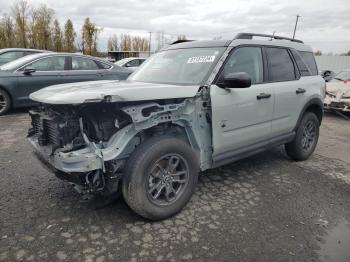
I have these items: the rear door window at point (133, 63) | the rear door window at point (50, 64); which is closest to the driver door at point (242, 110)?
the rear door window at point (50, 64)

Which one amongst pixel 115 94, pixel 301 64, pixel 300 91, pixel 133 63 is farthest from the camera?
pixel 133 63

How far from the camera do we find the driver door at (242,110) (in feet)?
11.2

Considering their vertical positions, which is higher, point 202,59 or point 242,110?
point 202,59

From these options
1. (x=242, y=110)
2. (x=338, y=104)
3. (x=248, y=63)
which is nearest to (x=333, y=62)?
(x=338, y=104)

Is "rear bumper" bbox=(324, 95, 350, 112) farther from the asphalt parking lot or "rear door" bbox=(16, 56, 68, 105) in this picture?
"rear door" bbox=(16, 56, 68, 105)

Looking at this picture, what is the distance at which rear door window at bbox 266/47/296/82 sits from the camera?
420 centimetres

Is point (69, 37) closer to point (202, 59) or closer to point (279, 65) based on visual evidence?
point (279, 65)

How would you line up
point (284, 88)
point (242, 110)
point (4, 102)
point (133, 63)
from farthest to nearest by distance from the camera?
1. point (133, 63)
2. point (4, 102)
3. point (284, 88)
4. point (242, 110)

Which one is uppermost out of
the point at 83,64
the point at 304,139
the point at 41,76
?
the point at 83,64

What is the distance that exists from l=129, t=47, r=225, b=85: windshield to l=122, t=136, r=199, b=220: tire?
0.87 meters

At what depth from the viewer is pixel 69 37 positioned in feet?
131

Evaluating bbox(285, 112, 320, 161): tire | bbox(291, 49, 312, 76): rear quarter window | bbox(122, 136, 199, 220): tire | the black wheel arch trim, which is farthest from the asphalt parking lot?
bbox(291, 49, 312, 76): rear quarter window

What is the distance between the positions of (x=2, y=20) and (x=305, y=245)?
41203mm

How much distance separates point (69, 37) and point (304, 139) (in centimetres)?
4027
